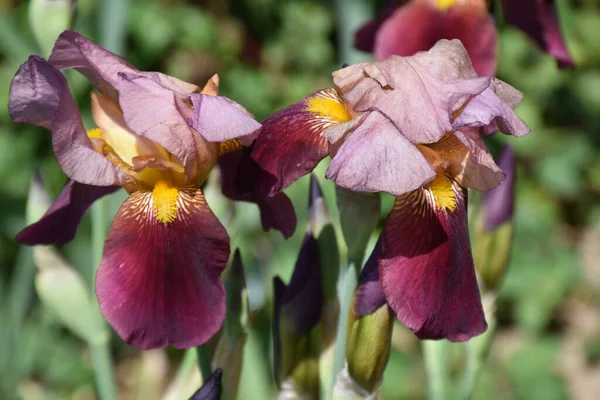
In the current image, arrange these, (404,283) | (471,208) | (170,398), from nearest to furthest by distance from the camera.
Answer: (404,283) → (170,398) → (471,208)

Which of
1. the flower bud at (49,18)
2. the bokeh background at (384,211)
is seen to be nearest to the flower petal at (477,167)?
the flower bud at (49,18)

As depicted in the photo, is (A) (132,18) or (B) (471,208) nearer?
(B) (471,208)

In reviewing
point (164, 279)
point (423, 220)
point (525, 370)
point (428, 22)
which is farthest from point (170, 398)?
point (525, 370)

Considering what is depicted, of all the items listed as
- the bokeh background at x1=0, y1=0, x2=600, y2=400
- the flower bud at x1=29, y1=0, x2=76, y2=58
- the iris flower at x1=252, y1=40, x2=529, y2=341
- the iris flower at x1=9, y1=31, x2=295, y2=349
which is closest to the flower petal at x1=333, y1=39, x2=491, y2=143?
the iris flower at x1=252, y1=40, x2=529, y2=341

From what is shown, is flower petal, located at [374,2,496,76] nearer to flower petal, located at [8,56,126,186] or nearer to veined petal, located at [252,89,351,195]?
veined petal, located at [252,89,351,195]

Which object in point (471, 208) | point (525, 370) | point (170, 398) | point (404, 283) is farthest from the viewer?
point (525, 370)

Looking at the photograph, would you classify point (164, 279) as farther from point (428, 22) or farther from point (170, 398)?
point (428, 22)
